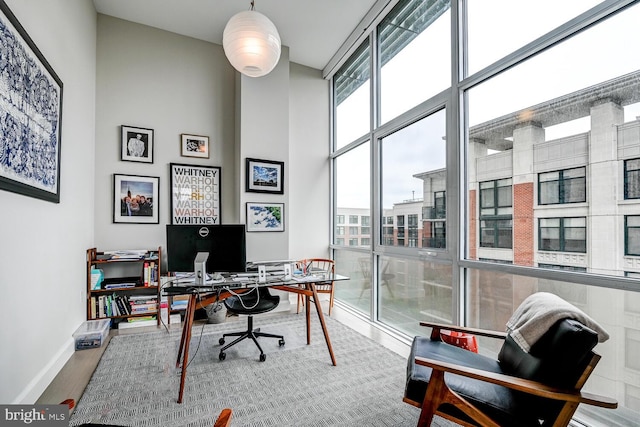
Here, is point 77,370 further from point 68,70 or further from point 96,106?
point 96,106

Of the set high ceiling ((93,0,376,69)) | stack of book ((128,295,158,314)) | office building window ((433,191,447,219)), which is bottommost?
stack of book ((128,295,158,314))

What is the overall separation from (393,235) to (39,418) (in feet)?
9.71

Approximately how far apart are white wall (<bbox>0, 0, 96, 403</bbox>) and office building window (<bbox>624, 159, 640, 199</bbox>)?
3191 mm

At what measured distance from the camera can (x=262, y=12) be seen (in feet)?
12.1

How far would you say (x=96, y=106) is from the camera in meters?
3.66

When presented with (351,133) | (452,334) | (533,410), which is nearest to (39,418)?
(533,410)

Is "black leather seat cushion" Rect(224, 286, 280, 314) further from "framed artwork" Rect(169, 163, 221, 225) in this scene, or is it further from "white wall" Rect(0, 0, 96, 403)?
"framed artwork" Rect(169, 163, 221, 225)

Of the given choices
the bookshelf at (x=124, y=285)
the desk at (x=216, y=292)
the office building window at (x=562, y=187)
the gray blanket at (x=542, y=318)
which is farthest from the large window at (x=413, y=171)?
the bookshelf at (x=124, y=285)

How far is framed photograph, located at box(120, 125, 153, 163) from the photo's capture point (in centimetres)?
376

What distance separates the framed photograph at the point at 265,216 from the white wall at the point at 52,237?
5.63 ft

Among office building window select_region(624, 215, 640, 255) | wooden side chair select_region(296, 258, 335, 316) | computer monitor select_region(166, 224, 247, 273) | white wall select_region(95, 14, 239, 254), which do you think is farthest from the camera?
wooden side chair select_region(296, 258, 335, 316)

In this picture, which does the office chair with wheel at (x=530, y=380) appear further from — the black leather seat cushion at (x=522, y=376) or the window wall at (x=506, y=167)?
the window wall at (x=506, y=167)

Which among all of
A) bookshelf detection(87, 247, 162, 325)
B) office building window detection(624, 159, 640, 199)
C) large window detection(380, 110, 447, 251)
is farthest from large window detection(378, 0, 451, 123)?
bookshelf detection(87, 247, 162, 325)

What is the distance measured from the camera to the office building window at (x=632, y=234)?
158 cm
